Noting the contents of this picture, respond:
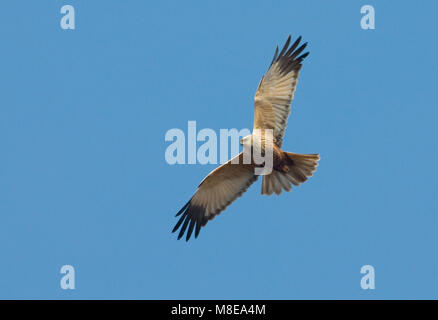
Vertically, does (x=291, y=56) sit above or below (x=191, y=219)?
above

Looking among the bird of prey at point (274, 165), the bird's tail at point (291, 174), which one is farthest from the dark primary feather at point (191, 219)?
the bird's tail at point (291, 174)

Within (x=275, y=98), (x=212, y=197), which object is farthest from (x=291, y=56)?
(x=212, y=197)

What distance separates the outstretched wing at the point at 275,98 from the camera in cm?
1426

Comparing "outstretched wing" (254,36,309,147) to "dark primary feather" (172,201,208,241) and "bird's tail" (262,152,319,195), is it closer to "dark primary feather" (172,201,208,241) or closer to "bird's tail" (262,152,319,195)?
"bird's tail" (262,152,319,195)

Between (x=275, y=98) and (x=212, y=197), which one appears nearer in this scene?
(x=275, y=98)

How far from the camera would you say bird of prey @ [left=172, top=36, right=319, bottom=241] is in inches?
559

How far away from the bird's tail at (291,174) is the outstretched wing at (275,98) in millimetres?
428

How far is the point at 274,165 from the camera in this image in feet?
46.6

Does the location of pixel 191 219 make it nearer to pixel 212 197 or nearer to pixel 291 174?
pixel 212 197

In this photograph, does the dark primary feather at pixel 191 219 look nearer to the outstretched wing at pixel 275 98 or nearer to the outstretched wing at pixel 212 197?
the outstretched wing at pixel 212 197

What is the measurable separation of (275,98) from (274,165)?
114 centimetres

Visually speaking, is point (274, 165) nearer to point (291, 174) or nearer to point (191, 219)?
point (291, 174)

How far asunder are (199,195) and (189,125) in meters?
1.68
